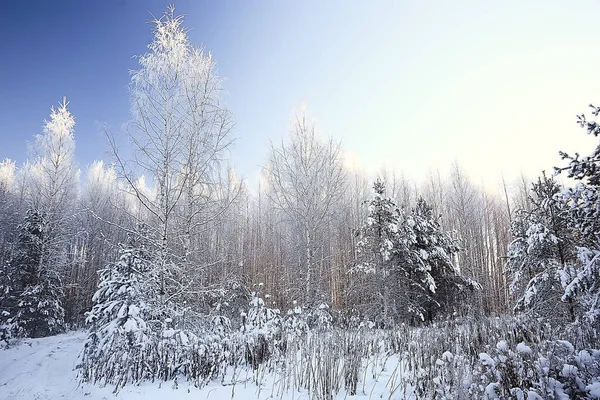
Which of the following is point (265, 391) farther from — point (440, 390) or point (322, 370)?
point (440, 390)

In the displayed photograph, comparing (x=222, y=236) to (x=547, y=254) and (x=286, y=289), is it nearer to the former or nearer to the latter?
(x=286, y=289)

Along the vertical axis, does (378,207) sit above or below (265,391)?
above

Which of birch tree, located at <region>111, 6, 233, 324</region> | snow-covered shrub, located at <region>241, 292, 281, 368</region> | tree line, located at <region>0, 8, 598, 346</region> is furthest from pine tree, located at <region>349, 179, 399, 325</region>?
birch tree, located at <region>111, 6, 233, 324</region>

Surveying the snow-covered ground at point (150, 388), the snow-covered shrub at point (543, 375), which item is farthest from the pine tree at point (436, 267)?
the snow-covered shrub at point (543, 375)

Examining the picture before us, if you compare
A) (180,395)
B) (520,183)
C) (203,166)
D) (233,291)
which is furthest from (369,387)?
(520,183)

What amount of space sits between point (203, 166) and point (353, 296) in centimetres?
1015

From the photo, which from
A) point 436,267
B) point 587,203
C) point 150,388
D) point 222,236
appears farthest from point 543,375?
point 222,236

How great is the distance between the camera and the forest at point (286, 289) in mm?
4273

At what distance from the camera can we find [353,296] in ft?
50.9

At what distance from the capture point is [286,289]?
12.7 m

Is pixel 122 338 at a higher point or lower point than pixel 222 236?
lower

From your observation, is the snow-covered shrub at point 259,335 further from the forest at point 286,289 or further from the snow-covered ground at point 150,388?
the snow-covered ground at point 150,388

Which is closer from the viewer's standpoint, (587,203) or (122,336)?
(587,203)

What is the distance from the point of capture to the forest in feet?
14.0
